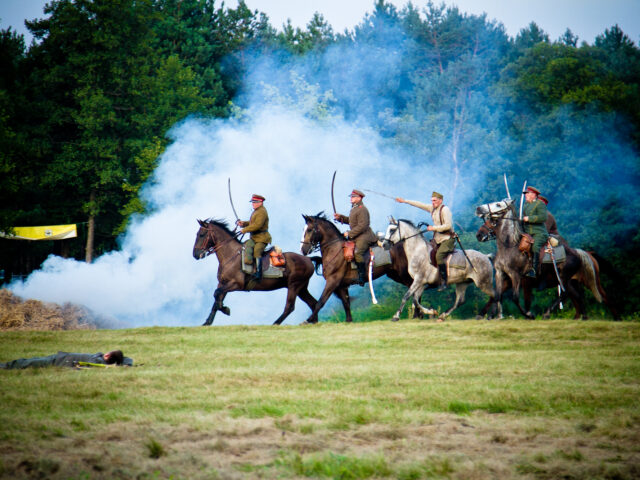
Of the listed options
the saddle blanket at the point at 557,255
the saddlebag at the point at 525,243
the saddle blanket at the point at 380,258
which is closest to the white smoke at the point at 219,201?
the saddle blanket at the point at 380,258

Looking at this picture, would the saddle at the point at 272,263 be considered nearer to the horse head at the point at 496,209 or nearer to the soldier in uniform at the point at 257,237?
the soldier in uniform at the point at 257,237

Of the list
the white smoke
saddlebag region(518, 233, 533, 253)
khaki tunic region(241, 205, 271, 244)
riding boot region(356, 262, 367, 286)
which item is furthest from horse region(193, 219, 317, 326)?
the white smoke

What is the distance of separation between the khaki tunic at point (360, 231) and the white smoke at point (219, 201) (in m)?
11.7

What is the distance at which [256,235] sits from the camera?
18672 mm

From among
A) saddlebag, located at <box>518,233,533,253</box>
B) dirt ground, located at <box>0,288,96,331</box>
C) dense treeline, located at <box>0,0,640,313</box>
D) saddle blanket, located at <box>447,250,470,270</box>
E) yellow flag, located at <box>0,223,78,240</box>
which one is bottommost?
dirt ground, located at <box>0,288,96,331</box>

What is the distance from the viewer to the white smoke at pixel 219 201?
99.7 ft

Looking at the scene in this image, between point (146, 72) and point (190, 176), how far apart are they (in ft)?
22.5

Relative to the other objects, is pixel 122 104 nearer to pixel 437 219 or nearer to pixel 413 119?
pixel 413 119

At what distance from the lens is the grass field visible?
5906mm

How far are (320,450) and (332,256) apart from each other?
1189 centimetres

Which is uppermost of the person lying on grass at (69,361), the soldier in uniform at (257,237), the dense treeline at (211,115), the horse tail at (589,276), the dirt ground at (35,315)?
the dense treeline at (211,115)

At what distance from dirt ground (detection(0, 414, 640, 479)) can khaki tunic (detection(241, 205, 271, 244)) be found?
11276 mm

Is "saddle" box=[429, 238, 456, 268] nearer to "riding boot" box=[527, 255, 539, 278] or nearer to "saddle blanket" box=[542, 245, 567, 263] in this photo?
"riding boot" box=[527, 255, 539, 278]

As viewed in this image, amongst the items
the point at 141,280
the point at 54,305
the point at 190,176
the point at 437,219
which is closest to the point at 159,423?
the point at 437,219
